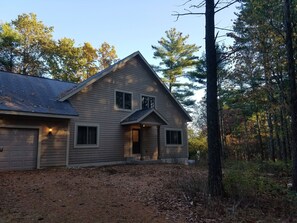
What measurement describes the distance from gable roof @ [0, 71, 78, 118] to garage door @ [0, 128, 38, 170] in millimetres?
1133

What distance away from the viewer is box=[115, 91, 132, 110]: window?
50.6 ft

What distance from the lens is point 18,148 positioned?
10961mm

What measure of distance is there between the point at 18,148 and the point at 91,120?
4105 millimetres

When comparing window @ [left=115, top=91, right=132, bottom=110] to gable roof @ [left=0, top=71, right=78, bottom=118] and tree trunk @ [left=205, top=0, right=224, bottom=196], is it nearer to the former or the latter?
gable roof @ [left=0, top=71, right=78, bottom=118]

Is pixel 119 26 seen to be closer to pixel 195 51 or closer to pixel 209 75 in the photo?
pixel 209 75

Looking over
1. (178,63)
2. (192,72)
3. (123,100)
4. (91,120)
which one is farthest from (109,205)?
(178,63)

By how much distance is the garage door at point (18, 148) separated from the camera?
34.6ft

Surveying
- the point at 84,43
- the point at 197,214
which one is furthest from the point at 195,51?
the point at 197,214

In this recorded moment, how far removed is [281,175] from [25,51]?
27480 millimetres

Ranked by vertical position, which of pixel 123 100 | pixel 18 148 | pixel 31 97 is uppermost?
pixel 123 100

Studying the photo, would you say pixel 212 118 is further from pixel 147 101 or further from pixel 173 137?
pixel 173 137

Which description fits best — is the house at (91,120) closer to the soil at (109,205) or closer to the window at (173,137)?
the window at (173,137)

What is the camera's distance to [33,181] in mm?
8008

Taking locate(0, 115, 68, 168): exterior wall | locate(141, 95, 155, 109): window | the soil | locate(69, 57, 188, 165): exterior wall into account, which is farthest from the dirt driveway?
locate(141, 95, 155, 109): window
